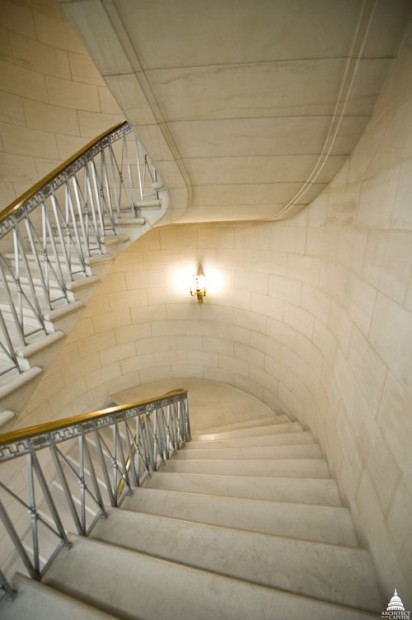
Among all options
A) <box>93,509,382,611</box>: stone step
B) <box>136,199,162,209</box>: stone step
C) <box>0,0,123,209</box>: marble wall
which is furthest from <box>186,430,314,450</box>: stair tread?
<box>0,0,123,209</box>: marble wall

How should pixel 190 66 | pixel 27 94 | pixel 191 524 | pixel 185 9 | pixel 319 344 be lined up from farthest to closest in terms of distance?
pixel 27 94 < pixel 319 344 < pixel 191 524 < pixel 190 66 < pixel 185 9

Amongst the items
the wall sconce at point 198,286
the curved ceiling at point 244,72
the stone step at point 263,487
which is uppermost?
the curved ceiling at point 244,72

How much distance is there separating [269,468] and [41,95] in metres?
5.37

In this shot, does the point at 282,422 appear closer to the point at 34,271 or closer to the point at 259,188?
the point at 259,188

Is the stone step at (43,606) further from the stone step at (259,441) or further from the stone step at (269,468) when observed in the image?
the stone step at (259,441)

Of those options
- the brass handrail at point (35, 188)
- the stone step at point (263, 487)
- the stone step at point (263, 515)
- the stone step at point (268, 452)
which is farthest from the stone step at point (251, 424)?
the brass handrail at point (35, 188)

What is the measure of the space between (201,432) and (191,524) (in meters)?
2.85

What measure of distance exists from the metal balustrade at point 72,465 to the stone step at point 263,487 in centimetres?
44

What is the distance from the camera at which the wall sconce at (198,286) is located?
15.7 feet

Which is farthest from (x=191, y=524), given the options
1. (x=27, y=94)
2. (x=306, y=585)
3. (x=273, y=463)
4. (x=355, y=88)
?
(x=27, y=94)

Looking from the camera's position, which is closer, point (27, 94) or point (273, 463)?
point (273, 463)

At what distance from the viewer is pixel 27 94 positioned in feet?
11.9

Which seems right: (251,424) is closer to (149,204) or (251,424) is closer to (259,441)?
(259,441)

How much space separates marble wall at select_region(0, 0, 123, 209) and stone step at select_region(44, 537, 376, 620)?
418cm
